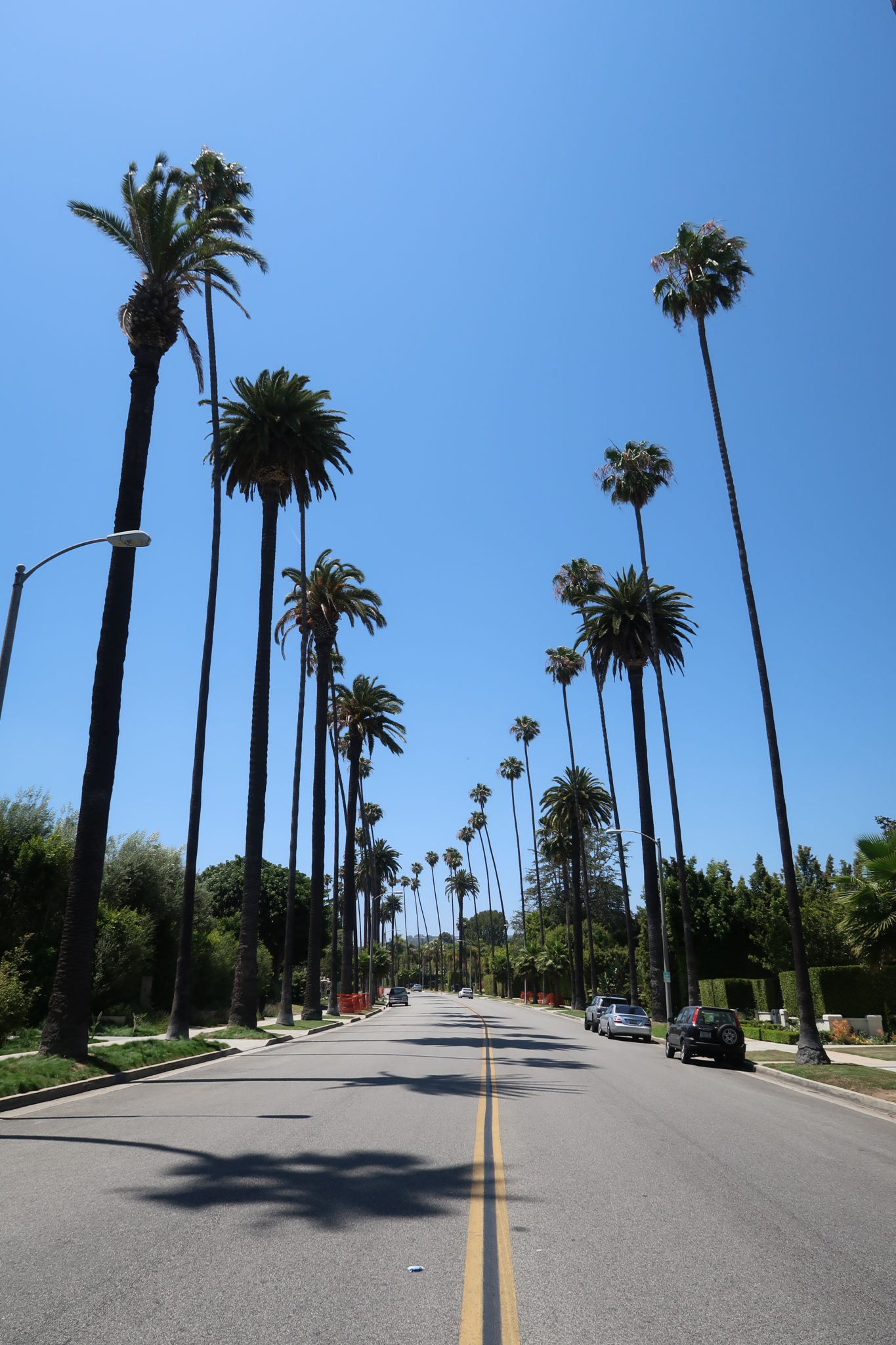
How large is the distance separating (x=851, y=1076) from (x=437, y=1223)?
52.9ft

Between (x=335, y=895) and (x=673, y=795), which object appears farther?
(x=335, y=895)

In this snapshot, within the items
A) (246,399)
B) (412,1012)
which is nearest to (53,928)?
(246,399)

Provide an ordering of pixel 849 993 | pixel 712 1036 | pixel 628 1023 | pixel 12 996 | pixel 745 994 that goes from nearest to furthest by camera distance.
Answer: pixel 12 996 < pixel 712 1036 < pixel 628 1023 < pixel 849 993 < pixel 745 994

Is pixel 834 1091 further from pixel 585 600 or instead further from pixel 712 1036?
pixel 585 600

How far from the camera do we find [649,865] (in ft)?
133

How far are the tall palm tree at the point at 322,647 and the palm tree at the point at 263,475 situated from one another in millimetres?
7336

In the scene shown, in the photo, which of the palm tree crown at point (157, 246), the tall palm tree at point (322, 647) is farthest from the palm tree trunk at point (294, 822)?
the palm tree crown at point (157, 246)

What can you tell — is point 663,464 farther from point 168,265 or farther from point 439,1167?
point 439,1167

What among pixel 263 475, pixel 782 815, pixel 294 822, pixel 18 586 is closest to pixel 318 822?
pixel 294 822

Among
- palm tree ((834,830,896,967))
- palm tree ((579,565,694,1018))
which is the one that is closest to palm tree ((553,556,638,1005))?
palm tree ((579,565,694,1018))

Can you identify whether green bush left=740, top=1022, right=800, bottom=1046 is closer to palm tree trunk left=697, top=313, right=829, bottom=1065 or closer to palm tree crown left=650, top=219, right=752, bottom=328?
palm tree trunk left=697, top=313, right=829, bottom=1065

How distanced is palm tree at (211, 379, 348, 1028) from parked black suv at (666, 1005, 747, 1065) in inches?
522

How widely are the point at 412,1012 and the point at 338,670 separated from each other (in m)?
23.8

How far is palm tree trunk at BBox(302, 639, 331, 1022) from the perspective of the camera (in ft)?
128
